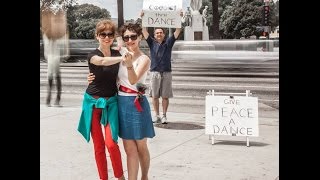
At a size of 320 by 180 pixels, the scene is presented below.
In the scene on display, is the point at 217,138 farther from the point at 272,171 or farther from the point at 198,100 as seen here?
the point at 198,100

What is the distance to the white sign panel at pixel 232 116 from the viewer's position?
21.4ft

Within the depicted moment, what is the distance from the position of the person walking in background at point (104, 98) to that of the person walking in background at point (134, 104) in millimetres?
73

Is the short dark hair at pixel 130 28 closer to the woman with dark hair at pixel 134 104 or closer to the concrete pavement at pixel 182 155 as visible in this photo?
the woman with dark hair at pixel 134 104

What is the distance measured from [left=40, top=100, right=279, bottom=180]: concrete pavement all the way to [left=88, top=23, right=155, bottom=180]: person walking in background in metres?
0.75

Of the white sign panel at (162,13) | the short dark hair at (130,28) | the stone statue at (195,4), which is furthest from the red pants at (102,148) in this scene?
the stone statue at (195,4)

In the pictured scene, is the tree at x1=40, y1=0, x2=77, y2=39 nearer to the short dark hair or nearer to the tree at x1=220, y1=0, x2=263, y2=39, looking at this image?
the short dark hair

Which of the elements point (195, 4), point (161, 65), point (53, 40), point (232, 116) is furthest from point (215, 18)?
point (232, 116)

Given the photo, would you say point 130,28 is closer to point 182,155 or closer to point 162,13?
point 182,155

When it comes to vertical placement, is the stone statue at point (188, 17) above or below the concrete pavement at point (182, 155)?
above

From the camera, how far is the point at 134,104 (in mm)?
4344

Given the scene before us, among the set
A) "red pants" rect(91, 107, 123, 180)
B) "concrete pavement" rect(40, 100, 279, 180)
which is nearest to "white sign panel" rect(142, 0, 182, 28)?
"concrete pavement" rect(40, 100, 279, 180)

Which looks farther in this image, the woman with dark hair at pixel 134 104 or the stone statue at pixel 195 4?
the stone statue at pixel 195 4
